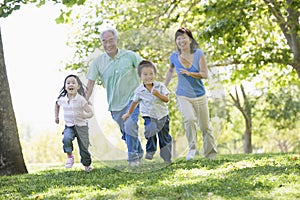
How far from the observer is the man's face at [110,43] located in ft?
22.2

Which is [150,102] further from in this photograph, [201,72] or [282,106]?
[282,106]

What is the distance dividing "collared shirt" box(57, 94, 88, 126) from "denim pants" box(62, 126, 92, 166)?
8 centimetres

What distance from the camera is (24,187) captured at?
6762mm

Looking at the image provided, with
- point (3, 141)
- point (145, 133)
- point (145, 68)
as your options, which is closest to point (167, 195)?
point (145, 133)

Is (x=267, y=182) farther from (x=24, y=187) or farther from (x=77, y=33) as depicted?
(x=77, y=33)

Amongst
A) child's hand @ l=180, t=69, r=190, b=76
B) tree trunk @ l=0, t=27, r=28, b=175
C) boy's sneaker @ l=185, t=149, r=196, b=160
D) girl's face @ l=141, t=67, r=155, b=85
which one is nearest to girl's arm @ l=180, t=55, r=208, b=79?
child's hand @ l=180, t=69, r=190, b=76

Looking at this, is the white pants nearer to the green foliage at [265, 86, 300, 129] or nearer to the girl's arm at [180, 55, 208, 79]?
the girl's arm at [180, 55, 208, 79]

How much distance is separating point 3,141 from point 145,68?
3893mm

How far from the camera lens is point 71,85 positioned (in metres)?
6.98

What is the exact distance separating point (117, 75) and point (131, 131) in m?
0.70

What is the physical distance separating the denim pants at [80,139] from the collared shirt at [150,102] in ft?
2.84

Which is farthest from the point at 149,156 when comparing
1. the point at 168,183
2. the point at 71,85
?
the point at 71,85

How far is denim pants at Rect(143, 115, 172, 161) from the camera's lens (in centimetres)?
640

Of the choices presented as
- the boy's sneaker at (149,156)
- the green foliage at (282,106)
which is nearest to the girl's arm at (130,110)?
the boy's sneaker at (149,156)
